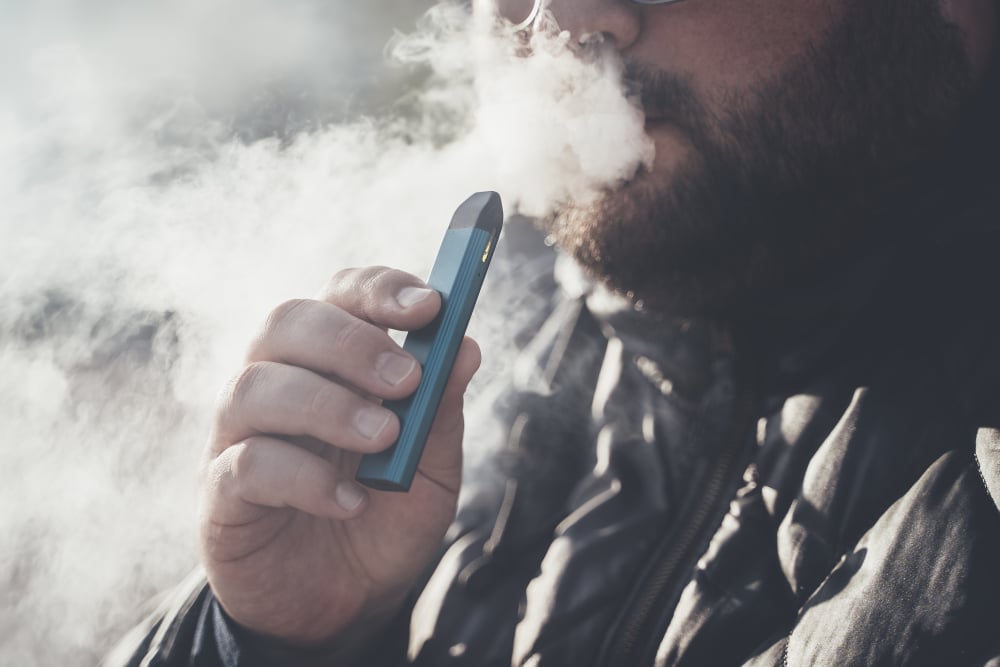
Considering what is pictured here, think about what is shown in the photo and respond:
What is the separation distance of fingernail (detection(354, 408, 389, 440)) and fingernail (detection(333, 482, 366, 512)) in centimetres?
16

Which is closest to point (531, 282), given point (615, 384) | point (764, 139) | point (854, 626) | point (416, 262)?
point (416, 262)

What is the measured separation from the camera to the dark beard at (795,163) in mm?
1735

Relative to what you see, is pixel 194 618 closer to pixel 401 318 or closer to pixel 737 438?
pixel 401 318

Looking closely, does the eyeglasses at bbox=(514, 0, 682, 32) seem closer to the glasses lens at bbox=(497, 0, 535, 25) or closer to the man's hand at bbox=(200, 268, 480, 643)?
the glasses lens at bbox=(497, 0, 535, 25)

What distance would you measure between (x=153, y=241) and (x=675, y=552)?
2087 mm

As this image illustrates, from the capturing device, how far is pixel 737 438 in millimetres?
1831

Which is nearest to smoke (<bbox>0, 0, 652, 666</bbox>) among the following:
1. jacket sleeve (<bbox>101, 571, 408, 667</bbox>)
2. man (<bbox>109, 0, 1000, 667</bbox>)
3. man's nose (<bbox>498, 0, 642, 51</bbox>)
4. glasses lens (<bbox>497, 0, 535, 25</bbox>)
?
glasses lens (<bbox>497, 0, 535, 25</bbox>)

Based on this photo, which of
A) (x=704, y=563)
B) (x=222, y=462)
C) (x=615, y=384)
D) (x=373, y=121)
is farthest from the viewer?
(x=373, y=121)

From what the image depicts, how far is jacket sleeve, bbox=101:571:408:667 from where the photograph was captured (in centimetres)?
175

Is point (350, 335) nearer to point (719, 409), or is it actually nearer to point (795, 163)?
point (719, 409)

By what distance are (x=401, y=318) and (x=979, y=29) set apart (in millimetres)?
1551

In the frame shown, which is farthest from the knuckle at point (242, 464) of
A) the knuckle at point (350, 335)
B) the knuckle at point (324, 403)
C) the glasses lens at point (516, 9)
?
the glasses lens at point (516, 9)

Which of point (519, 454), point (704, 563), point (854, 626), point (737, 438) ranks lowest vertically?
point (854, 626)

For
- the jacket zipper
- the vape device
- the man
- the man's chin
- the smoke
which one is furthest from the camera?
the smoke
